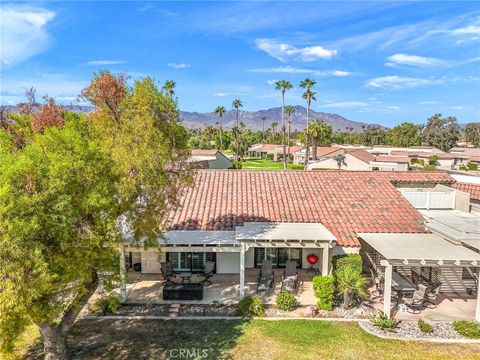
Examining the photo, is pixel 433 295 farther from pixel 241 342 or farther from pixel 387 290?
pixel 241 342

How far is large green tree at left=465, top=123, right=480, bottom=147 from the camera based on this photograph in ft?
492

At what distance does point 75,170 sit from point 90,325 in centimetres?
782

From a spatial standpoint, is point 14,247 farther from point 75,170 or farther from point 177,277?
point 177,277

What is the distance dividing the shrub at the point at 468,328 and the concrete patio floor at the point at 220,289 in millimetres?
5900

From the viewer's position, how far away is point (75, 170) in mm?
10578

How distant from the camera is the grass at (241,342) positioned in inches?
496

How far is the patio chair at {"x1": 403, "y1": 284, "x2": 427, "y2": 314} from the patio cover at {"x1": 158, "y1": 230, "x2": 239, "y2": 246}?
839 centimetres

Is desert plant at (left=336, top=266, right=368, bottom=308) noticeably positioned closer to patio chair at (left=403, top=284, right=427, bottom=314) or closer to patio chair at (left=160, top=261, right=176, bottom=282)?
patio chair at (left=403, top=284, right=427, bottom=314)

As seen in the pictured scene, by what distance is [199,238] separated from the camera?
17.7 m

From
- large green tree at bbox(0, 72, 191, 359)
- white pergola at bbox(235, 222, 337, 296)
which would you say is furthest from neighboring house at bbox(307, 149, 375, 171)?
large green tree at bbox(0, 72, 191, 359)

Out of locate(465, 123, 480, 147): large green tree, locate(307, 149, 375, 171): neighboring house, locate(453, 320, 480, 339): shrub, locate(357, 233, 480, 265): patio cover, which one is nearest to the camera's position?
locate(453, 320, 480, 339): shrub

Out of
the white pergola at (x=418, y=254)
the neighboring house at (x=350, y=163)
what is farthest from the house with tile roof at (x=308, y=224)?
the neighboring house at (x=350, y=163)

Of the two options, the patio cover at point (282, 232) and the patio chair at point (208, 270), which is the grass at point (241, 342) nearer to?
the patio cover at point (282, 232)

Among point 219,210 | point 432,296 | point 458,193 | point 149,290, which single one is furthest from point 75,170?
point 458,193
